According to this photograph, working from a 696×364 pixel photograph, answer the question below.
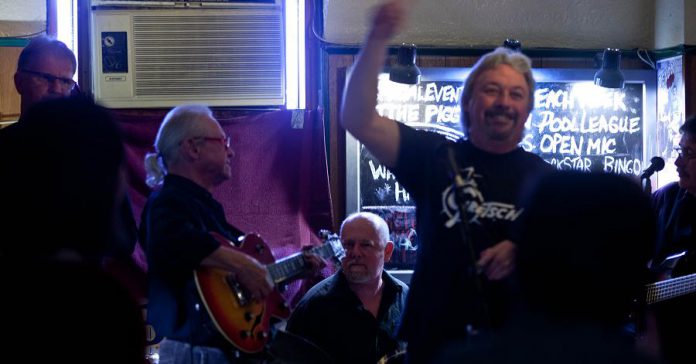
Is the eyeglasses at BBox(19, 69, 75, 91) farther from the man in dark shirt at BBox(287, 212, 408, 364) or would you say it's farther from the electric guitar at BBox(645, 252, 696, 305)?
the electric guitar at BBox(645, 252, 696, 305)

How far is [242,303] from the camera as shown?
3.15 meters

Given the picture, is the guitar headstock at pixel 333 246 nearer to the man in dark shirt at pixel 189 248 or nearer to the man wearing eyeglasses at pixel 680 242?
the man in dark shirt at pixel 189 248

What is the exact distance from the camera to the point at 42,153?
157 cm

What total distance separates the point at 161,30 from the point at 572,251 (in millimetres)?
4100

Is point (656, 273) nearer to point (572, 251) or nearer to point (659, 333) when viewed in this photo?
point (659, 333)

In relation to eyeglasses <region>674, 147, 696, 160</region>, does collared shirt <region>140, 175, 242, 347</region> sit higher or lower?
lower

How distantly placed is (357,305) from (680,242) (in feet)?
5.59

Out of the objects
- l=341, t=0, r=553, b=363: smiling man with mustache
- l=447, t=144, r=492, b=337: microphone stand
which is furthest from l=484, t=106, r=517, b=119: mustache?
l=447, t=144, r=492, b=337: microphone stand

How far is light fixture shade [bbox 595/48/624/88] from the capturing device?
207 inches

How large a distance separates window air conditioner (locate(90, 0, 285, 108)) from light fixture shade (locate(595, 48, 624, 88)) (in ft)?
6.39

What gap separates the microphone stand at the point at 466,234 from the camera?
7.61 feet

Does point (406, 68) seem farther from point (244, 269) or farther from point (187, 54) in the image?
point (244, 269)

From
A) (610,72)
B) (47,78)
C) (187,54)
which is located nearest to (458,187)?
(47,78)

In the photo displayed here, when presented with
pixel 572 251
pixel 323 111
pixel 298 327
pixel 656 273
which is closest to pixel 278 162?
pixel 323 111
